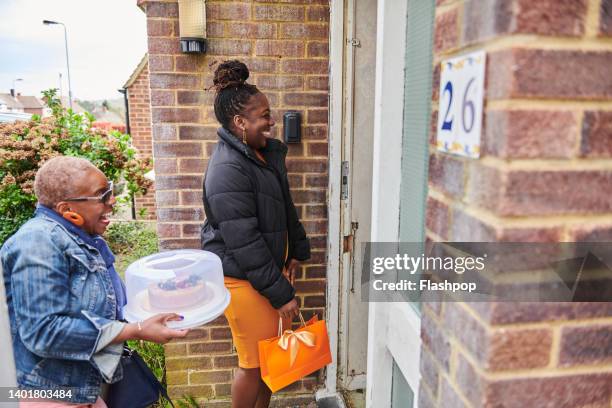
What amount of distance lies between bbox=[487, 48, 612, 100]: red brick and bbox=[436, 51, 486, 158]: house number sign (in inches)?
1.7

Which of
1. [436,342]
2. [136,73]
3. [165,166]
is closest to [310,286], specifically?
[165,166]

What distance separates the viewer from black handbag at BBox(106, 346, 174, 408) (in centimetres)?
199

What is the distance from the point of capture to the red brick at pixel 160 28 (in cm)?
264

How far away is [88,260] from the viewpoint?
1.76 m

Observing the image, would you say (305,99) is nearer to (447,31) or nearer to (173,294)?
(173,294)

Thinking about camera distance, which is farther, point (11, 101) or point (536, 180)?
point (11, 101)

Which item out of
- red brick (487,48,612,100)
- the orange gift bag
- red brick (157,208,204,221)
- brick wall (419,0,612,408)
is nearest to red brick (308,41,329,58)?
red brick (157,208,204,221)

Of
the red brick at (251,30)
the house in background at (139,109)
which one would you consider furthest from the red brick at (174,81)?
the house in background at (139,109)

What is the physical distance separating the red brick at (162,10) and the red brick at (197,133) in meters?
0.64

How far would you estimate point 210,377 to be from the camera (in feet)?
10.2

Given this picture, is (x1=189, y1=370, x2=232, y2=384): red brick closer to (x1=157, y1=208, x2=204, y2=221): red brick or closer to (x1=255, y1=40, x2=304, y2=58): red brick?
(x1=157, y1=208, x2=204, y2=221): red brick

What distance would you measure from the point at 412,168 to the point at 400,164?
12 centimetres

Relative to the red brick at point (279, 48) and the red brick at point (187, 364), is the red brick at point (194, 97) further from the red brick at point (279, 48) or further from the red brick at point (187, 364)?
the red brick at point (187, 364)

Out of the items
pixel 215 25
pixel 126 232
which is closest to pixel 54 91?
pixel 126 232
